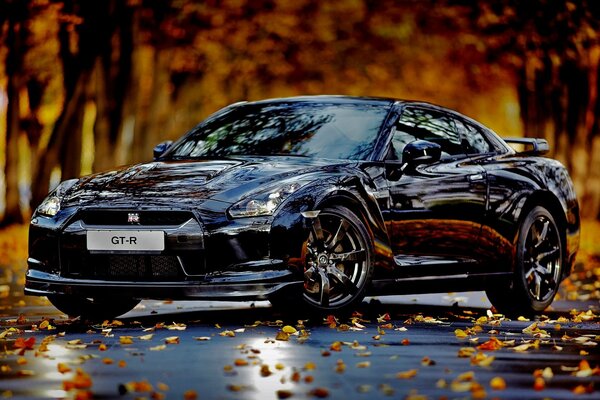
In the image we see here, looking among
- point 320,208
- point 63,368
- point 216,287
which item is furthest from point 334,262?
point 63,368

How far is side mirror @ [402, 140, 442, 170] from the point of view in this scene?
36.7 ft

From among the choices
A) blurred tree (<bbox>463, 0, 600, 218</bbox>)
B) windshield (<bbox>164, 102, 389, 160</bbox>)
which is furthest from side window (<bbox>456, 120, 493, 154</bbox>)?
blurred tree (<bbox>463, 0, 600, 218</bbox>)

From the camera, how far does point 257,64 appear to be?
41.3 metres

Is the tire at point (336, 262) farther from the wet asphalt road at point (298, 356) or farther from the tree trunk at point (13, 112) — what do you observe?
the tree trunk at point (13, 112)

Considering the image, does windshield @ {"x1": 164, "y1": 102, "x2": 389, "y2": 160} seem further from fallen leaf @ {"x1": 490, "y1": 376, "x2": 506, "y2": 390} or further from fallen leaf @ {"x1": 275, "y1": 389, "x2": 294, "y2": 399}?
fallen leaf @ {"x1": 275, "y1": 389, "x2": 294, "y2": 399}

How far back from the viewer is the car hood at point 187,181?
33.6 feet

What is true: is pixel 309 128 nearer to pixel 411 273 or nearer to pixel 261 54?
pixel 411 273

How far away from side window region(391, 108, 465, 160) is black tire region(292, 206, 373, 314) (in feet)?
3.16

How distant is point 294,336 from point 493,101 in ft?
155

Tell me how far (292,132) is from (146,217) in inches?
68.4

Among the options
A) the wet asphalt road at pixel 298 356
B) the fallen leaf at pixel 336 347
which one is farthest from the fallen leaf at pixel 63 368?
the fallen leaf at pixel 336 347

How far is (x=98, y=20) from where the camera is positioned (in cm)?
2661

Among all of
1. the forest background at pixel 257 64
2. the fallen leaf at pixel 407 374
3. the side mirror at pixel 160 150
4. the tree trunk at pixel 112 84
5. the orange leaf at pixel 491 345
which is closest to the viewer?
the fallen leaf at pixel 407 374

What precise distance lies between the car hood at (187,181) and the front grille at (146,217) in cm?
6
